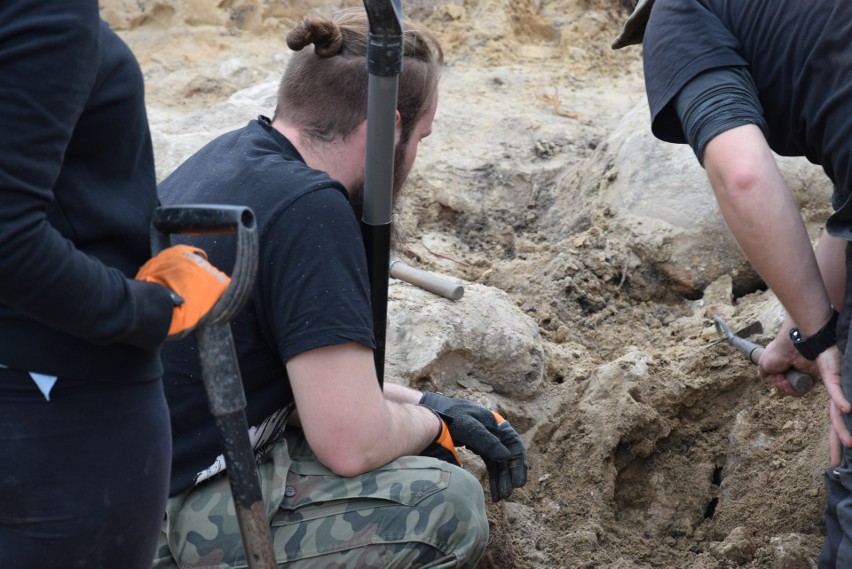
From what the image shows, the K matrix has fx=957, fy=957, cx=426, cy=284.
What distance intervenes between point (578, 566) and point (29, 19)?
1937 millimetres

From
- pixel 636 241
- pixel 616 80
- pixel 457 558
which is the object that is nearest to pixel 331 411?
pixel 457 558

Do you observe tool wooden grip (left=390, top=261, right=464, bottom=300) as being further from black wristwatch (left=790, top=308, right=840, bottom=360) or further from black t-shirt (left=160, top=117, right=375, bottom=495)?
black wristwatch (left=790, top=308, right=840, bottom=360)

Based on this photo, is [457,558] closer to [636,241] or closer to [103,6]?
[636,241]

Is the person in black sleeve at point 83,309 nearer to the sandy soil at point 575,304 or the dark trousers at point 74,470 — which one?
the dark trousers at point 74,470

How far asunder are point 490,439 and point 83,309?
1266 millimetres

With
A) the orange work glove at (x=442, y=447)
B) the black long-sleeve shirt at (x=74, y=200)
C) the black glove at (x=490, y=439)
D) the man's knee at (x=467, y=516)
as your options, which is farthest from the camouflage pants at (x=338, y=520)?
the black long-sleeve shirt at (x=74, y=200)

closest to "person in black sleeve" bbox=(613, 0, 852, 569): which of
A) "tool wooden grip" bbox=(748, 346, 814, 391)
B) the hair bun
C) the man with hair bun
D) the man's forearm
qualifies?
the man's forearm

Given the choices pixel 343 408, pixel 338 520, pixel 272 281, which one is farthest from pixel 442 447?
pixel 272 281

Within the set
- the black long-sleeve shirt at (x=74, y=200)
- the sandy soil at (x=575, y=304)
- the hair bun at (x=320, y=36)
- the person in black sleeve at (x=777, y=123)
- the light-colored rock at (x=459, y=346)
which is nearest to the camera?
the black long-sleeve shirt at (x=74, y=200)

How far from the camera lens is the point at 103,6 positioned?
598cm

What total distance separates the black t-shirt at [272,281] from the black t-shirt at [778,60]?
2.59ft

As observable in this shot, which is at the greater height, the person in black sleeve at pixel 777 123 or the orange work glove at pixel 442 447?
the person in black sleeve at pixel 777 123

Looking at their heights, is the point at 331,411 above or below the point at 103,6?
above

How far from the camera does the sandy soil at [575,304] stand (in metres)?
2.66
